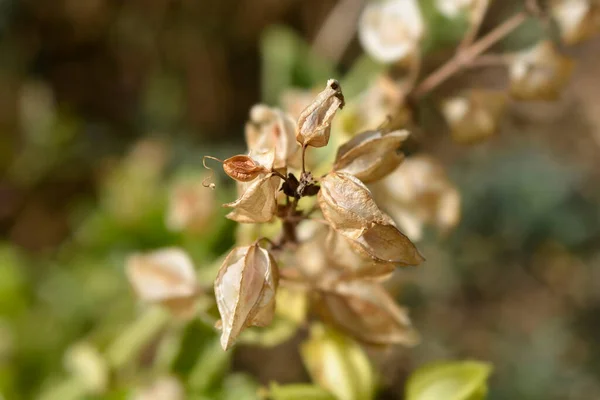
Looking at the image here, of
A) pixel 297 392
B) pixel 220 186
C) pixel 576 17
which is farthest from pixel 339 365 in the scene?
pixel 220 186

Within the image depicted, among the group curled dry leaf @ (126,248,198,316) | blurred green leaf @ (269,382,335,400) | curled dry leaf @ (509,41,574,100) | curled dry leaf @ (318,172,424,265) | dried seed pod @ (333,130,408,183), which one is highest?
curled dry leaf @ (509,41,574,100)

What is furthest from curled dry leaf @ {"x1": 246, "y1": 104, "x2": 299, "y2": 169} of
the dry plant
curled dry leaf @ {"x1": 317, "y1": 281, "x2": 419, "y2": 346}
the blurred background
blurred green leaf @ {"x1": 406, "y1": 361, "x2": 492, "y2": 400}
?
the blurred background

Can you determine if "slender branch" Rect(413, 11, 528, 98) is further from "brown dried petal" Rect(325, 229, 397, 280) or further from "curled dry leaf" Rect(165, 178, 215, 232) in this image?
"curled dry leaf" Rect(165, 178, 215, 232)

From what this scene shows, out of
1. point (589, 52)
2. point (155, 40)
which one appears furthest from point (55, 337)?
point (589, 52)

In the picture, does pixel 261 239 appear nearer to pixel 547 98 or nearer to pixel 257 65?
pixel 547 98

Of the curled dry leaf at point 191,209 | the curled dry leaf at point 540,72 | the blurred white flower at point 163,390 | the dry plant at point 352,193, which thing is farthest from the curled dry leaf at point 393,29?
the blurred white flower at point 163,390

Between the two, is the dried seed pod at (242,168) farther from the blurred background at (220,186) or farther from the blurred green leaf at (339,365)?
the blurred background at (220,186)
